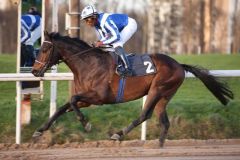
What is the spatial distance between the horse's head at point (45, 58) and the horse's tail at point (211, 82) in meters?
1.77

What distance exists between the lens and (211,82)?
9.63 metres

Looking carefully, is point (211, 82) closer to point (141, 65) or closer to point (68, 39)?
point (141, 65)

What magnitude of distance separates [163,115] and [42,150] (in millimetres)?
1575

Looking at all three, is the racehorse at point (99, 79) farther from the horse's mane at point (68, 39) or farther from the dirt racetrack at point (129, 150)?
the dirt racetrack at point (129, 150)

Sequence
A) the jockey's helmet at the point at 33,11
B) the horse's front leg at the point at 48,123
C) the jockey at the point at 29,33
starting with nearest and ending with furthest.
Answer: the horse's front leg at the point at 48,123
the jockey at the point at 29,33
the jockey's helmet at the point at 33,11

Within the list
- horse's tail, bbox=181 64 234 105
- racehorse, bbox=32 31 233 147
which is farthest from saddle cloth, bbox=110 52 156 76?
horse's tail, bbox=181 64 234 105

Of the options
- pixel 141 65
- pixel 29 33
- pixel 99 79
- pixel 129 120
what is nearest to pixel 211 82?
pixel 141 65

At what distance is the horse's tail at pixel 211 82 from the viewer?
9.52 meters

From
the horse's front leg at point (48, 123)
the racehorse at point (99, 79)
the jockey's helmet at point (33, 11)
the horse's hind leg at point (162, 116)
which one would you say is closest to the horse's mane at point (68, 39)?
the racehorse at point (99, 79)

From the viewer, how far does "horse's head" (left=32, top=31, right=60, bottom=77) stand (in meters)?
8.62

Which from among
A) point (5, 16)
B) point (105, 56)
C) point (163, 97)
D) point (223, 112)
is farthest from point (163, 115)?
point (5, 16)

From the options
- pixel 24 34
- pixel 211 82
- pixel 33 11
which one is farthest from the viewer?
pixel 33 11

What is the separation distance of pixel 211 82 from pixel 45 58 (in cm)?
233

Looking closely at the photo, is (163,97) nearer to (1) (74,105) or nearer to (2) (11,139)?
(1) (74,105)
